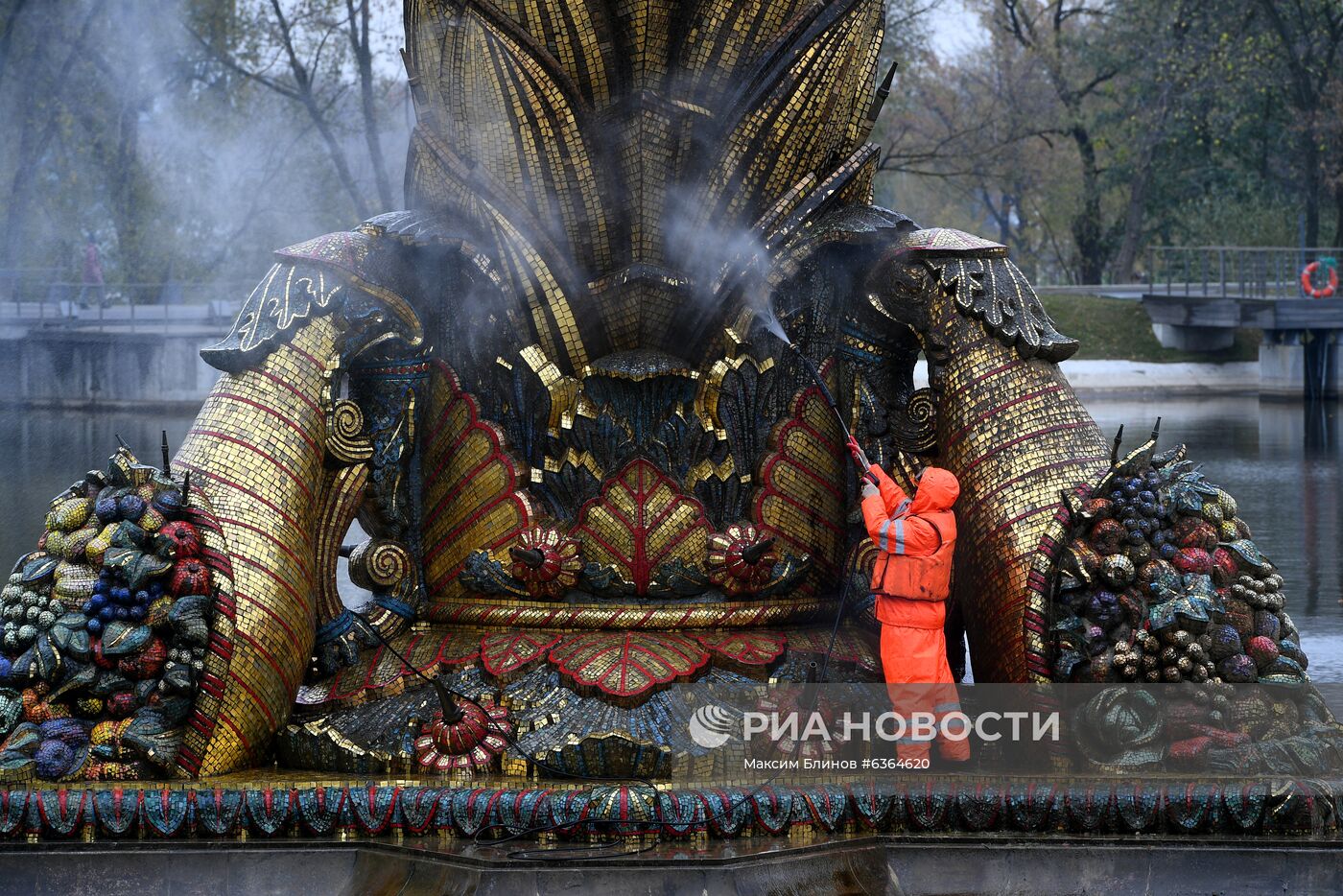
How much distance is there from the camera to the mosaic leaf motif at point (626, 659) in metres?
4.86

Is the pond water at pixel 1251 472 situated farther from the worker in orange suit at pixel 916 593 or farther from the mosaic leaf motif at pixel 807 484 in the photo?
the worker in orange suit at pixel 916 593

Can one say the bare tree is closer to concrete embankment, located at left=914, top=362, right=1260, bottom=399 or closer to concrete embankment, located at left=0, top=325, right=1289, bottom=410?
concrete embankment, located at left=0, top=325, right=1289, bottom=410

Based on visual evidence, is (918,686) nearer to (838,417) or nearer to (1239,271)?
(838,417)

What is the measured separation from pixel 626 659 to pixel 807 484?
0.82 metres

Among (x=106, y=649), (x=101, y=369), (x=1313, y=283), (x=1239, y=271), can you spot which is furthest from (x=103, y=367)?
(x=1313, y=283)

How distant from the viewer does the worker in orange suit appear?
456cm

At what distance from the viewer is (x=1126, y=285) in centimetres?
3369

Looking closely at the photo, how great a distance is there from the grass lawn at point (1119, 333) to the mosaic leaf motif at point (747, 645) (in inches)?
872

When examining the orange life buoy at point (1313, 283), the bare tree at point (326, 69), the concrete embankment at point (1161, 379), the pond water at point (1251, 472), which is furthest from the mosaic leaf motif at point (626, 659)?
the orange life buoy at point (1313, 283)

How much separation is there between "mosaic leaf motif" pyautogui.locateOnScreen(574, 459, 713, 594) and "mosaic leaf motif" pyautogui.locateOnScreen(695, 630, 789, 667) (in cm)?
25

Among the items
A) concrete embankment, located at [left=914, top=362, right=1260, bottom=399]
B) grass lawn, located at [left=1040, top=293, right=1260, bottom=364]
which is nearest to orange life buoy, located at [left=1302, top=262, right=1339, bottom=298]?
grass lawn, located at [left=1040, top=293, right=1260, bottom=364]

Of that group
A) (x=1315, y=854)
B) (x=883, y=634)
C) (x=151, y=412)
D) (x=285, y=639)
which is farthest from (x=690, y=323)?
(x=151, y=412)

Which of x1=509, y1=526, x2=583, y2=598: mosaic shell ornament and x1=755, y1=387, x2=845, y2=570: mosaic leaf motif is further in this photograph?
x1=755, y1=387, x2=845, y2=570: mosaic leaf motif

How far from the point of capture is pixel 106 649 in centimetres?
444
